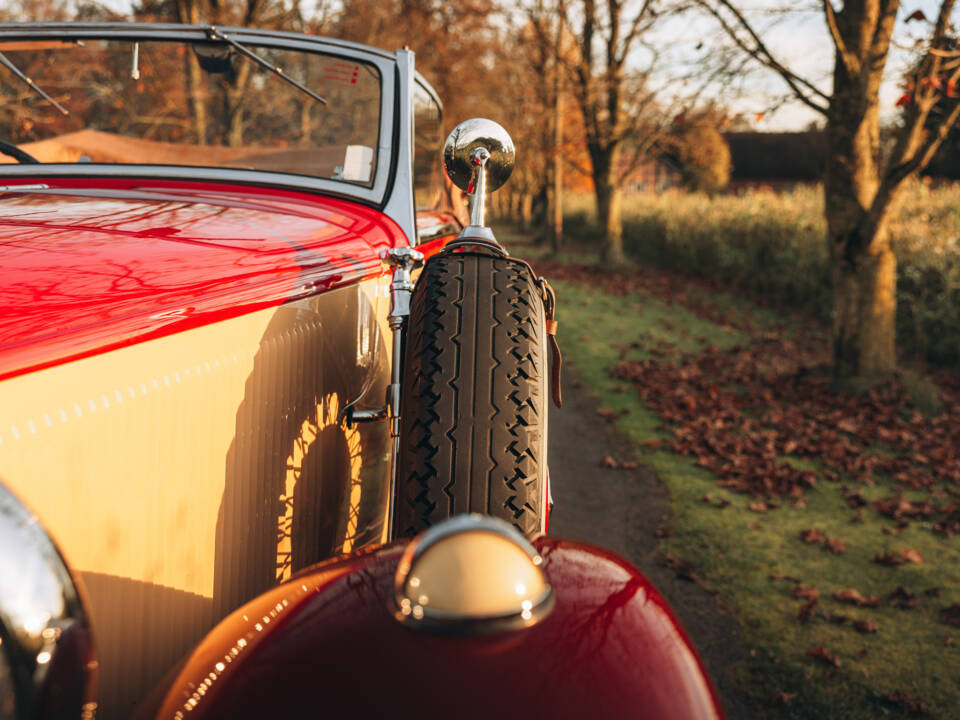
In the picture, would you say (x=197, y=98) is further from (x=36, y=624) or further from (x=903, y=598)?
(x=903, y=598)

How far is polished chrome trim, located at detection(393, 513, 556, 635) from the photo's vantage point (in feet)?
2.69

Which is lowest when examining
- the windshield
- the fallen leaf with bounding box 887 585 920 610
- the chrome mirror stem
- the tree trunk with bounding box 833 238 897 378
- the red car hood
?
the fallen leaf with bounding box 887 585 920 610

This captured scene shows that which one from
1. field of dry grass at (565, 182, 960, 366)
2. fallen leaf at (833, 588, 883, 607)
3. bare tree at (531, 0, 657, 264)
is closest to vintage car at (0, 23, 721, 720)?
fallen leaf at (833, 588, 883, 607)

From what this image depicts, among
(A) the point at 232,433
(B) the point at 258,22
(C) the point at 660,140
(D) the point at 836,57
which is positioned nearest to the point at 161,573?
(A) the point at 232,433

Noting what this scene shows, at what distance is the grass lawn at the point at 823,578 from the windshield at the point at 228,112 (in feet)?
8.08

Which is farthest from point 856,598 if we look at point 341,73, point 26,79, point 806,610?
point 26,79

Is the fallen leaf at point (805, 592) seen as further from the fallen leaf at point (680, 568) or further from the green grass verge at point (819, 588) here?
the fallen leaf at point (680, 568)

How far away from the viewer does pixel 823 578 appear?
12.6 feet

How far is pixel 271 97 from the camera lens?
3.24 m

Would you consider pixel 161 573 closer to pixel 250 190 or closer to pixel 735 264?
pixel 250 190

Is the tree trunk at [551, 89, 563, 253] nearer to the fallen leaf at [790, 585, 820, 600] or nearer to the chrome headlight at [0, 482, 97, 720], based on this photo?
the fallen leaf at [790, 585, 820, 600]

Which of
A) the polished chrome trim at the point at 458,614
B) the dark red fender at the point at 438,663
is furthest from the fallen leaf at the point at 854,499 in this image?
the polished chrome trim at the point at 458,614

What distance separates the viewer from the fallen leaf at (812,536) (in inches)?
169

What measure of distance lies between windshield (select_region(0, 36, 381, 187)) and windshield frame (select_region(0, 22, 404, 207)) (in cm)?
5
